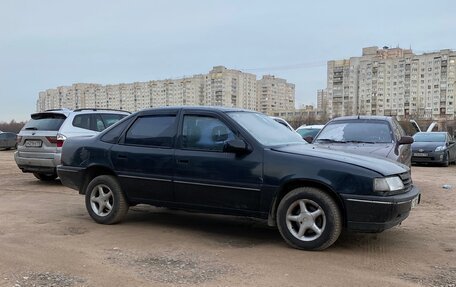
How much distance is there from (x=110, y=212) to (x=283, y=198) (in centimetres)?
255

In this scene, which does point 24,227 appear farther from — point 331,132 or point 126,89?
point 126,89

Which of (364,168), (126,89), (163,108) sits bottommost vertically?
(364,168)

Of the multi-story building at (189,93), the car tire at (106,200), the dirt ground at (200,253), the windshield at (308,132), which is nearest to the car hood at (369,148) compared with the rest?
the dirt ground at (200,253)

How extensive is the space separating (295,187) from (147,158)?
2015 mm

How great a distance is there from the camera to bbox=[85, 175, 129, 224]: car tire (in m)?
6.60

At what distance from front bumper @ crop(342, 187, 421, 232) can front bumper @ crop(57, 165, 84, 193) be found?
3820mm

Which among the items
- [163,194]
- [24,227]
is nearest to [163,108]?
[163,194]

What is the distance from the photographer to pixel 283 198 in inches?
215

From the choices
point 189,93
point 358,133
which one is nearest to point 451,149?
point 358,133

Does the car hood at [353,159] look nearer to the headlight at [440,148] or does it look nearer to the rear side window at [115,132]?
the rear side window at [115,132]

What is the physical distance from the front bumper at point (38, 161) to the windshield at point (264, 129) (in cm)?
549

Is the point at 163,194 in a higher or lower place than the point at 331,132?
lower

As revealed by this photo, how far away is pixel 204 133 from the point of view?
610 cm

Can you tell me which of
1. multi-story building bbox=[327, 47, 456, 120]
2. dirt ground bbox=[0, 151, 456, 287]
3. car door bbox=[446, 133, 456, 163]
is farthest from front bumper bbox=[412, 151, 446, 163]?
multi-story building bbox=[327, 47, 456, 120]
